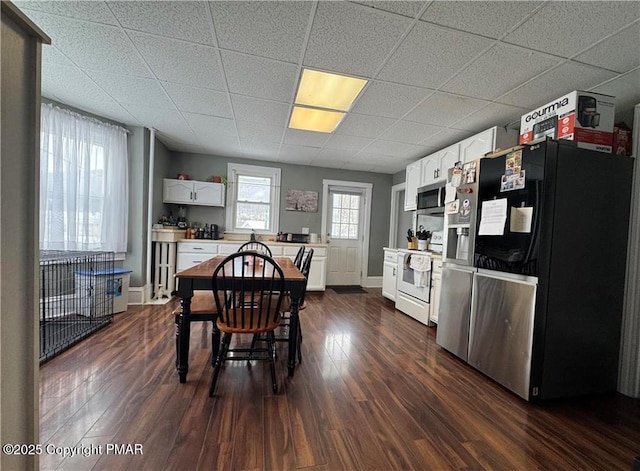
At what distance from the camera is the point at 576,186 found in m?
1.71

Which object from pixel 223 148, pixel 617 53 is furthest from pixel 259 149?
pixel 617 53

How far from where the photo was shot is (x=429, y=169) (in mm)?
3654

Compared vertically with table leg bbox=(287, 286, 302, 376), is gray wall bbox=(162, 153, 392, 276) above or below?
above

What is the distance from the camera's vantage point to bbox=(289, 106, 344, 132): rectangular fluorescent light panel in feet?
9.05

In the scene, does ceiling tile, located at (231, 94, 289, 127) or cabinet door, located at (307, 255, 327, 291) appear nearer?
ceiling tile, located at (231, 94, 289, 127)

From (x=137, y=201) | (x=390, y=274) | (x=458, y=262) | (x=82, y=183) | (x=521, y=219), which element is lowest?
(x=390, y=274)

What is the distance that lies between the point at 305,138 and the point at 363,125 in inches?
35.1

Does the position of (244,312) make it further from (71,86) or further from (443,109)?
(71,86)

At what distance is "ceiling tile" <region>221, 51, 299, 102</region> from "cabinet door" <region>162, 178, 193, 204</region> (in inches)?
94.5

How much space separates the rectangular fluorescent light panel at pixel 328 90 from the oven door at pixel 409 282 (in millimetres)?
2151

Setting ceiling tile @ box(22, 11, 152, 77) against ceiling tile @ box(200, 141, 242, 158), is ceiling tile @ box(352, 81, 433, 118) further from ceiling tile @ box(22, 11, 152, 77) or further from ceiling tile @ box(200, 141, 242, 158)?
ceiling tile @ box(200, 141, 242, 158)

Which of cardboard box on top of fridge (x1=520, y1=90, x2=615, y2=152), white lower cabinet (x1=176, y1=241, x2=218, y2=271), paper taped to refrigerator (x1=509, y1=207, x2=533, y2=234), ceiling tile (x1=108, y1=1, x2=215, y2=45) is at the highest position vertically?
ceiling tile (x1=108, y1=1, x2=215, y2=45)

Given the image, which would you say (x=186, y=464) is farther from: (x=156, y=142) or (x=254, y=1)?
(x=156, y=142)

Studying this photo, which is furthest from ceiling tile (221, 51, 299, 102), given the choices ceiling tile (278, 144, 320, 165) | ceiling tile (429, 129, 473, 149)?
ceiling tile (429, 129, 473, 149)
